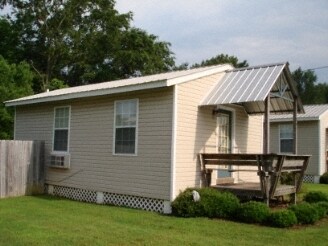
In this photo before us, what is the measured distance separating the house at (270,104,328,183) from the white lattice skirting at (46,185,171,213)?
1270 cm

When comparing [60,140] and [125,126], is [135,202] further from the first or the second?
[60,140]

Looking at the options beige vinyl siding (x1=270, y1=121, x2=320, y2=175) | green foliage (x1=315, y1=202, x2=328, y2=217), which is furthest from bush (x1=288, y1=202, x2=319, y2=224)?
beige vinyl siding (x1=270, y1=121, x2=320, y2=175)

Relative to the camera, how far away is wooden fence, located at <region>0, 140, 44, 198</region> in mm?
12812

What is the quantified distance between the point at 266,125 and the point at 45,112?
8.01 meters

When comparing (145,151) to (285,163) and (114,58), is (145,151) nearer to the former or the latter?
(285,163)

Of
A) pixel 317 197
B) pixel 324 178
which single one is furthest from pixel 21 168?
pixel 324 178

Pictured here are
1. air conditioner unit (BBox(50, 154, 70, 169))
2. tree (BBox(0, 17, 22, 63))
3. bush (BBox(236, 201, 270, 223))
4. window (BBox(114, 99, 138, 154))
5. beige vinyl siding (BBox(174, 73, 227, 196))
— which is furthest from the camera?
tree (BBox(0, 17, 22, 63))

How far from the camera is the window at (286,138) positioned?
21875 millimetres

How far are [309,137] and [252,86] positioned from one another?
12249mm

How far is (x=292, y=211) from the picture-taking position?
9.03 m

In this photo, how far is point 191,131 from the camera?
1082 cm

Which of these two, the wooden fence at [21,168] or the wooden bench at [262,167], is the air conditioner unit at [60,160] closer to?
the wooden fence at [21,168]

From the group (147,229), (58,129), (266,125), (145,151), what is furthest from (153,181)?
(58,129)

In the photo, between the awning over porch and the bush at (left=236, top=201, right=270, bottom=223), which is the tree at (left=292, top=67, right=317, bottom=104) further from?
the bush at (left=236, top=201, right=270, bottom=223)
